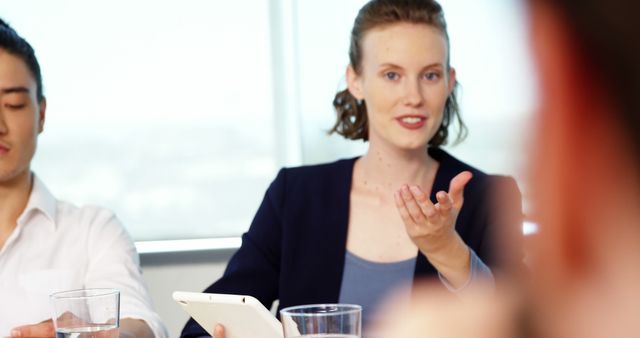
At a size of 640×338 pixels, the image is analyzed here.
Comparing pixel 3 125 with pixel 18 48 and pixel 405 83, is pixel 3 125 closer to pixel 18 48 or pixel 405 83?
pixel 18 48

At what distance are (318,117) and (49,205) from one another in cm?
207

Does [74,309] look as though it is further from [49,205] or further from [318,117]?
[318,117]

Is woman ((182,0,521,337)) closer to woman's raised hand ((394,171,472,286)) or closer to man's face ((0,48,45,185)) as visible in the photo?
woman's raised hand ((394,171,472,286))

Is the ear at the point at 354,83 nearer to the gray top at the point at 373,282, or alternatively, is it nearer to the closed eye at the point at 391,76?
the closed eye at the point at 391,76

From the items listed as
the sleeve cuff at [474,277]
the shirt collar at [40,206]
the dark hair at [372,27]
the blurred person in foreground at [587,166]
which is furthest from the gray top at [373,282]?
the blurred person in foreground at [587,166]

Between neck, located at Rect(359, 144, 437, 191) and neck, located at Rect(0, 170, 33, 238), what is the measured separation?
2.98ft

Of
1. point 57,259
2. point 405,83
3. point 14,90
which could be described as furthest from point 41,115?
point 405,83

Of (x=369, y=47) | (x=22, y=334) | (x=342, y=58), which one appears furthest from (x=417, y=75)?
(x=342, y=58)

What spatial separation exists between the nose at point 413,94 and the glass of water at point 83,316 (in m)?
1.11

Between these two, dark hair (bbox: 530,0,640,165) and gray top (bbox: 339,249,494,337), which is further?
gray top (bbox: 339,249,494,337)

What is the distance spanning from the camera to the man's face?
7.57 ft

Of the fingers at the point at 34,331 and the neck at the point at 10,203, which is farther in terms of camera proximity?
the neck at the point at 10,203

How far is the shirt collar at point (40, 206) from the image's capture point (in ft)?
7.77

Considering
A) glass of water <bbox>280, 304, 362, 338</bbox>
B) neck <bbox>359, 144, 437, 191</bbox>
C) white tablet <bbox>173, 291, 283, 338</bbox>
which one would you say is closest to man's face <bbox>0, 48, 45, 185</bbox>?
white tablet <bbox>173, 291, 283, 338</bbox>
